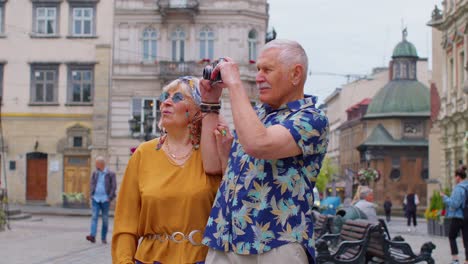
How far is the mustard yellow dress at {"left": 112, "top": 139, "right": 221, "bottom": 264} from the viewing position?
14.4ft

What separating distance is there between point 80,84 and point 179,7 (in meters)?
6.35

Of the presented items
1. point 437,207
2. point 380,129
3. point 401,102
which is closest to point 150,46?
point 437,207

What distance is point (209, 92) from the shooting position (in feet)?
14.3

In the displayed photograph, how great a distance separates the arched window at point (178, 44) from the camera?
43.2 m

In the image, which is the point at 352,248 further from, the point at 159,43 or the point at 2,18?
the point at 2,18

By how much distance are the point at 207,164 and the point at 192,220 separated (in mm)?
295

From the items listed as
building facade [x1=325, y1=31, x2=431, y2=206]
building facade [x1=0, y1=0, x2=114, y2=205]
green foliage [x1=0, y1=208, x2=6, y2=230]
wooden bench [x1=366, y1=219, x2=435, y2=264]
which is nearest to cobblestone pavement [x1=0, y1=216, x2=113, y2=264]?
green foliage [x1=0, y1=208, x2=6, y2=230]

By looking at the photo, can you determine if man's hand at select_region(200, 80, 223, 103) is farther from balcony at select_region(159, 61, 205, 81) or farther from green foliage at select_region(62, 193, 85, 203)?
balcony at select_region(159, 61, 205, 81)

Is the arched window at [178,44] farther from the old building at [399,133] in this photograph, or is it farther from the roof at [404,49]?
the roof at [404,49]

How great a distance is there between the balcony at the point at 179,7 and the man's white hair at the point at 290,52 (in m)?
39.1

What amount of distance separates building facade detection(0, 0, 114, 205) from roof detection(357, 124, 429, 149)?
39.0 m

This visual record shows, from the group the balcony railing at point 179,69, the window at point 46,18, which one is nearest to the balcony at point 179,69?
the balcony railing at point 179,69

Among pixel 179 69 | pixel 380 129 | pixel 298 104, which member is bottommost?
pixel 298 104

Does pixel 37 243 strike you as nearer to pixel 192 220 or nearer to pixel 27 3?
pixel 192 220
